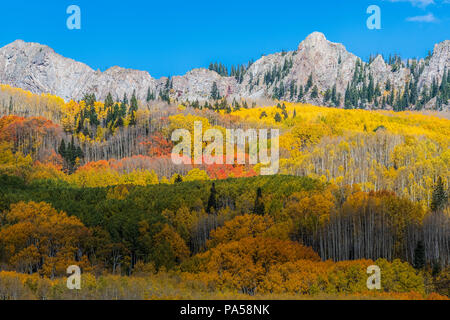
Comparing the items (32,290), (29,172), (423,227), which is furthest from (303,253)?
(29,172)

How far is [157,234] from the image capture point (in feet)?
310

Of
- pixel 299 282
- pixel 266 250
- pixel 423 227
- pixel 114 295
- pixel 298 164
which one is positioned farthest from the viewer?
pixel 298 164

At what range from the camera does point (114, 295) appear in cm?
6150

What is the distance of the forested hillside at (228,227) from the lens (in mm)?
70250

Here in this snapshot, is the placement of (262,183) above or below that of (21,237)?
above

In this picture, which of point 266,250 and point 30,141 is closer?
point 266,250

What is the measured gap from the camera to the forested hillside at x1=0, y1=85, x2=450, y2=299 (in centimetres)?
7025

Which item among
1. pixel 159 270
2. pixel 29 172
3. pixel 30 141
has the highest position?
pixel 30 141

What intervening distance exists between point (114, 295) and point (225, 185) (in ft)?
233

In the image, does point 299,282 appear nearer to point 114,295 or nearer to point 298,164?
point 114,295

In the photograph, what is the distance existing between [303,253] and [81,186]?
3484 inches

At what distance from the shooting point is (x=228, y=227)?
99.9 m

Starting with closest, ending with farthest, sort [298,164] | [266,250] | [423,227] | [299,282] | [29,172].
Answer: [299,282] < [266,250] < [423,227] < [29,172] < [298,164]

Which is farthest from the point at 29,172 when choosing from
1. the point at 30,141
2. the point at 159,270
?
the point at 159,270
